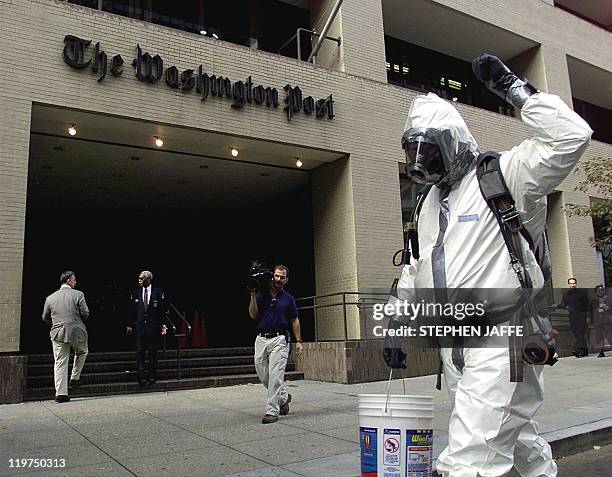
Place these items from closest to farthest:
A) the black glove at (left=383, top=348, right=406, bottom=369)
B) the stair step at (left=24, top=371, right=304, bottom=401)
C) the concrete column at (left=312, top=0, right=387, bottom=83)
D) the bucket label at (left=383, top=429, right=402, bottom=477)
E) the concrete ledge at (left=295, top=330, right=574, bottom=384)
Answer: the bucket label at (left=383, top=429, right=402, bottom=477) < the black glove at (left=383, top=348, right=406, bottom=369) < the stair step at (left=24, top=371, right=304, bottom=401) < the concrete ledge at (left=295, top=330, right=574, bottom=384) < the concrete column at (left=312, top=0, right=387, bottom=83)

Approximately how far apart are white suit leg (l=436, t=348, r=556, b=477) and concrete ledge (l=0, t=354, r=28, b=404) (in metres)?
7.01

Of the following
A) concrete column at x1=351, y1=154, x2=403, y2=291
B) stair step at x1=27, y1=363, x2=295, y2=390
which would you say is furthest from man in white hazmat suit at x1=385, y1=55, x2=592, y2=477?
concrete column at x1=351, y1=154, x2=403, y2=291

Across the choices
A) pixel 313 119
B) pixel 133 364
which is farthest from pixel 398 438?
pixel 313 119

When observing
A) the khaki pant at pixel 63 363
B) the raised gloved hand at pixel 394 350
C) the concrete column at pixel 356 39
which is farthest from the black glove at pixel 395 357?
the concrete column at pixel 356 39

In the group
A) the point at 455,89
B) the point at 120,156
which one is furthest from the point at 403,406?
the point at 455,89

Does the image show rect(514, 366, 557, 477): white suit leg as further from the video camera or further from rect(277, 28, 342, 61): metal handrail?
rect(277, 28, 342, 61): metal handrail

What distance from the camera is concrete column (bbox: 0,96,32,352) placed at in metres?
8.19

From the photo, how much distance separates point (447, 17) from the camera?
→ 48.1 ft

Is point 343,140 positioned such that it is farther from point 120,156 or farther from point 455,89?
point 455,89

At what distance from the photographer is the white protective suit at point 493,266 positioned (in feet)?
8.75

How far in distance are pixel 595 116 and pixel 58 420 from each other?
790 inches

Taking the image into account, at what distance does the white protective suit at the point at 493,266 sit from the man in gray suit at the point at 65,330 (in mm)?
6575

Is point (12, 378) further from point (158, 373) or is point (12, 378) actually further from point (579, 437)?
point (579, 437)

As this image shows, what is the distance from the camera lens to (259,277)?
262 inches
